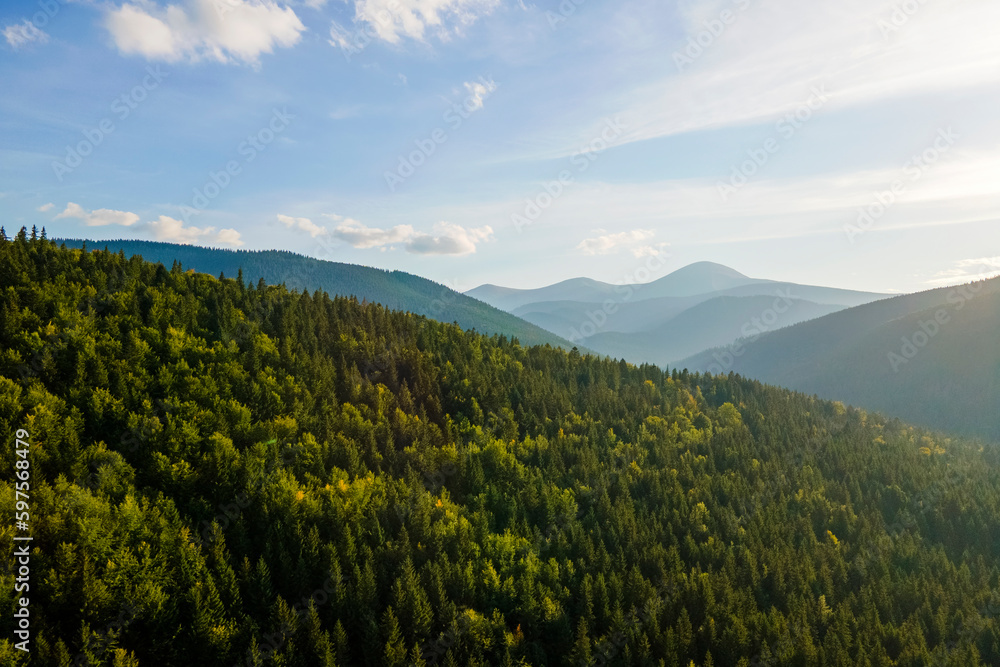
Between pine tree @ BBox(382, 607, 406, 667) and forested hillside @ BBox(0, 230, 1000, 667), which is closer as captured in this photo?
forested hillside @ BBox(0, 230, 1000, 667)

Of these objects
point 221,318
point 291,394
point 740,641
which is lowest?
point 740,641

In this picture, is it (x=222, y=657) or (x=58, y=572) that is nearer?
(x=58, y=572)

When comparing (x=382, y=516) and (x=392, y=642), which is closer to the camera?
(x=392, y=642)

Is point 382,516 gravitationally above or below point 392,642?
above

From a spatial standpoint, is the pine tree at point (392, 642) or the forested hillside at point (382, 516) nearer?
the forested hillside at point (382, 516)

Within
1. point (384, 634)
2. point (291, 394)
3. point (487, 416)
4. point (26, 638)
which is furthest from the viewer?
point (487, 416)

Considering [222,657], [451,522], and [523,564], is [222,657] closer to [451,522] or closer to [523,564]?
[451,522]

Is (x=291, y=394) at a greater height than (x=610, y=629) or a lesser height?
greater

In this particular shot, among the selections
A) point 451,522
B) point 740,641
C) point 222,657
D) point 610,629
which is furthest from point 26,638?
point 740,641
